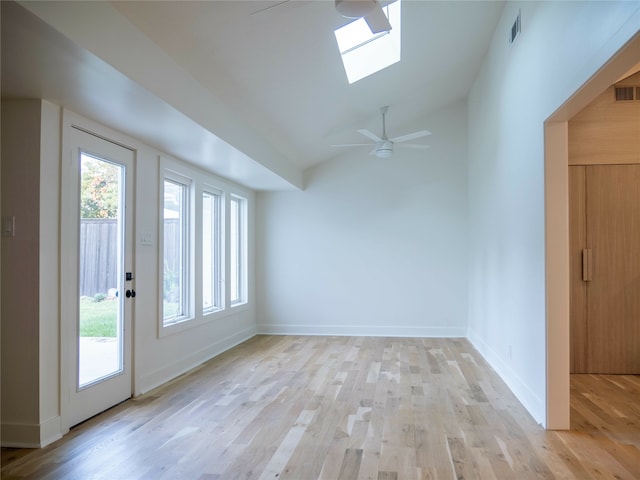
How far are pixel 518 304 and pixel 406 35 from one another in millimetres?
2781

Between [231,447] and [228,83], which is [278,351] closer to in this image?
[231,447]

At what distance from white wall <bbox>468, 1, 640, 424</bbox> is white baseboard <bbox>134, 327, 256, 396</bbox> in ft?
11.0

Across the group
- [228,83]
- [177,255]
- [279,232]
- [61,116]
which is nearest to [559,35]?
[228,83]

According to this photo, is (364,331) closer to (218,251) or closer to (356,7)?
(218,251)

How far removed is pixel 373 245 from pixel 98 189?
174 inches

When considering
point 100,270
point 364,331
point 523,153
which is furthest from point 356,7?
point 364,331

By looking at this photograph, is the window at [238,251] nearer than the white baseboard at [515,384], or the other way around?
the white baseboard at [515,384]

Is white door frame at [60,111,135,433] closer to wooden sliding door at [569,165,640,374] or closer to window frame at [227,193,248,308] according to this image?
window frame at [227,193,248,308]

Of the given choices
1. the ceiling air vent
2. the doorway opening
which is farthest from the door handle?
the doorway opening

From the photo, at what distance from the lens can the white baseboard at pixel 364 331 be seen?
22.7 ft

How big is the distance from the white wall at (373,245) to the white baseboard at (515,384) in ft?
4.24

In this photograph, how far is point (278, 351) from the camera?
599cm

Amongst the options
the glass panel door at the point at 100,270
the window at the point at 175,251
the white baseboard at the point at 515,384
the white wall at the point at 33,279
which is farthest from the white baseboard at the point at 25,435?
the white baseboard at the point at 515,384

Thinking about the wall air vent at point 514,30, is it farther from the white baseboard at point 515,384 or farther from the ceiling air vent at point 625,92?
the white baseboard at point 515,384
